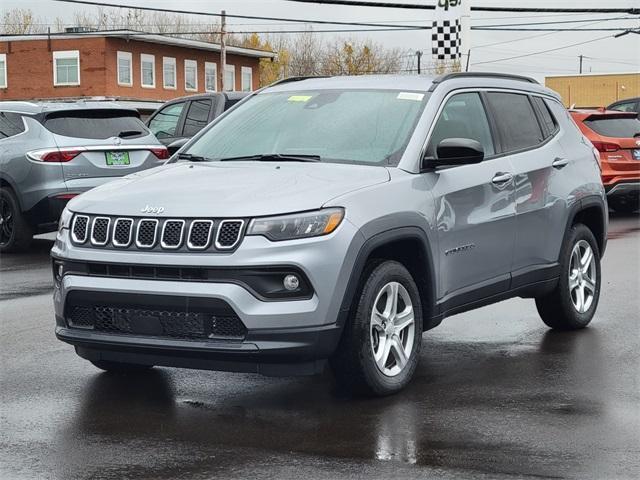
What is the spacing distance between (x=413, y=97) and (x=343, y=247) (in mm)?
1624

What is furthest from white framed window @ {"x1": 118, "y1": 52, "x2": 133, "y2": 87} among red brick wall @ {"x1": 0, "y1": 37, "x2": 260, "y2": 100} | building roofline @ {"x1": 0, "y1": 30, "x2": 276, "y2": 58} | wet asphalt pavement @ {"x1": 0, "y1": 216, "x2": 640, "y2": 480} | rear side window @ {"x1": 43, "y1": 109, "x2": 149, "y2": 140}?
wet asphalt pavement @ {"x1": 0, "y1": 216, "x2": 640, "y2": 480}

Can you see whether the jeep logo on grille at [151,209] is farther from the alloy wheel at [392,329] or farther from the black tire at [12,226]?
the black tire at [12,226]

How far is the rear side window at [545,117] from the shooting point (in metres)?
8.46

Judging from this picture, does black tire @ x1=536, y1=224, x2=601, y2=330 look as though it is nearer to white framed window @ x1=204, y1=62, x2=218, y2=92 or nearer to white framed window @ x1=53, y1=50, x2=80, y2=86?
white framed window @ x1=53, y1=50, x2=80, y2=86

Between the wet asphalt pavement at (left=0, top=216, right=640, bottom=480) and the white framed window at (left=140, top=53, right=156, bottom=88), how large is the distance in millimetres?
51416

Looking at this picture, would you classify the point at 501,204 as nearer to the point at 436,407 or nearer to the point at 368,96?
the point at 368,96

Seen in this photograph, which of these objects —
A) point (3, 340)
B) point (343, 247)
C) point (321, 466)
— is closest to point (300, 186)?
point (343, 247)

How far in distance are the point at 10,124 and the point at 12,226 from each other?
48.0 inches

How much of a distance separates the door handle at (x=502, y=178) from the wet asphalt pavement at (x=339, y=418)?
1.14 meters

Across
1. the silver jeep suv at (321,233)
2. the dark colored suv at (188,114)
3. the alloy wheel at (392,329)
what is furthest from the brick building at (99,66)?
the alloy wheel at (392,329)

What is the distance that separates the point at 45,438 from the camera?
563 cm

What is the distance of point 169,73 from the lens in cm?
6112

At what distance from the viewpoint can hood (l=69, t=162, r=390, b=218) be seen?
19.5 feet

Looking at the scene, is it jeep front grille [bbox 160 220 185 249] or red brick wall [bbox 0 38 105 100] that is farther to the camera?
red brick wall [bbox 0 38 105 100]
